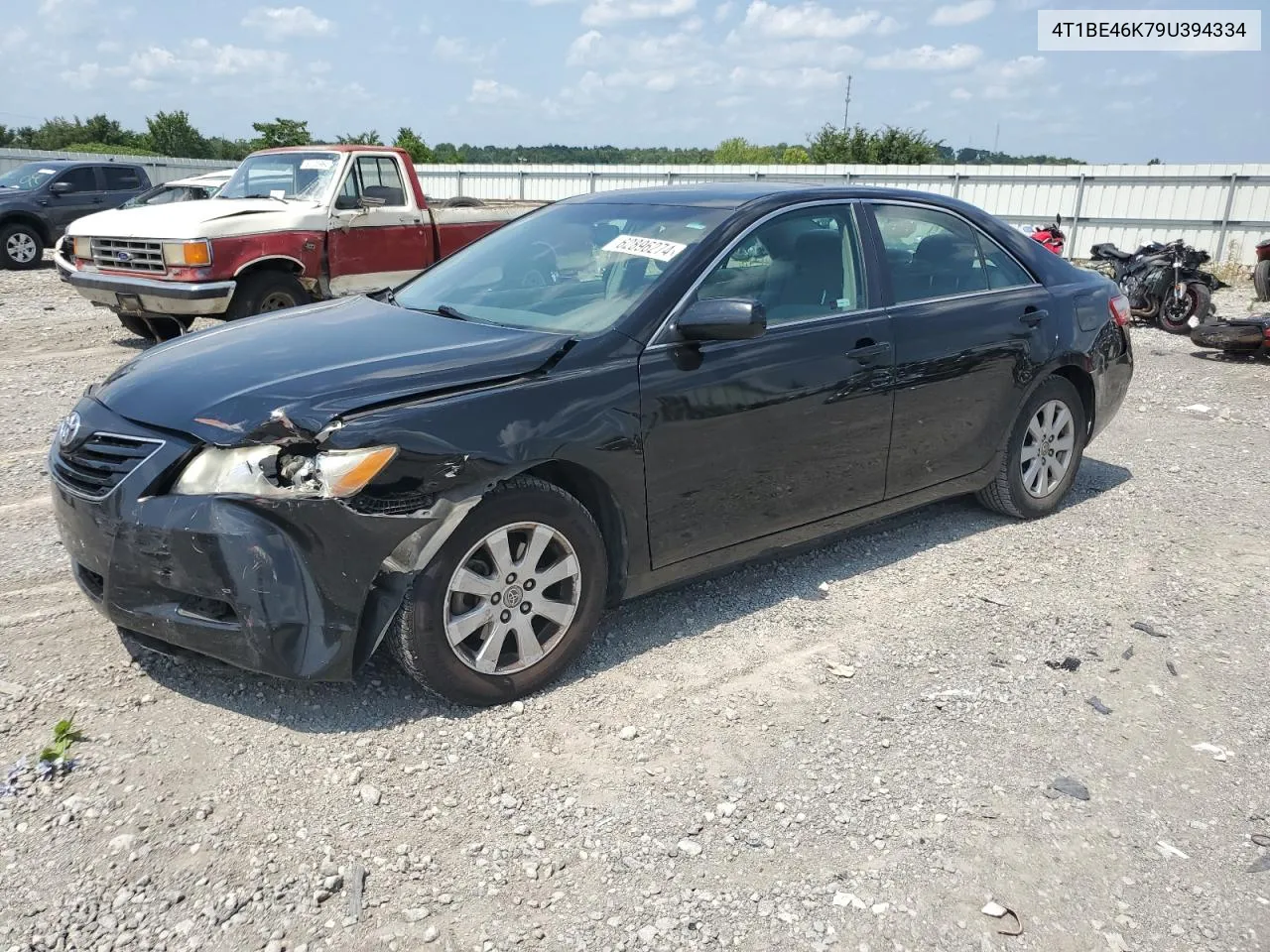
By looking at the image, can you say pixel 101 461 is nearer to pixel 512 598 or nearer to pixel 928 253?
pixel 512 598

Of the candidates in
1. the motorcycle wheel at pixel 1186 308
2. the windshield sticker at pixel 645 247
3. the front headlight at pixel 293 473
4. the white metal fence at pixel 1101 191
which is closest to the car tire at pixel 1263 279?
the motorcycle wheel at pixel 1186 308

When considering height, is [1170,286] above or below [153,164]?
below

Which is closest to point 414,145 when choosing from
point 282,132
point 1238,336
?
point 282,132

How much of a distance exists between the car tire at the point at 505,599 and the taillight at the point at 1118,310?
3638 millimetres

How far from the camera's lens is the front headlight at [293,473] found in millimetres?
2998

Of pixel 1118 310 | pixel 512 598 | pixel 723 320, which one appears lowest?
pixel 512 598

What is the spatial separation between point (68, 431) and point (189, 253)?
5790 millimetres

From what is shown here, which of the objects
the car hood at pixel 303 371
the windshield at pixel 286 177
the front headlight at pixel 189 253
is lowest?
the front headlight at pixel 189 253

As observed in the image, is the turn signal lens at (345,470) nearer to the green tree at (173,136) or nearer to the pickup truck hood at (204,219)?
the pickup truck hood at (204,219)

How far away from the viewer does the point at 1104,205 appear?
2009cm

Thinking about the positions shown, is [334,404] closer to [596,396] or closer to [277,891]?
[596,396]

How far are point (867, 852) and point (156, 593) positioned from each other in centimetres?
228

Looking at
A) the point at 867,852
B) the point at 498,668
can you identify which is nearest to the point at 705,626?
the point at 498,668

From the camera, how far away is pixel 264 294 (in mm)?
9133
